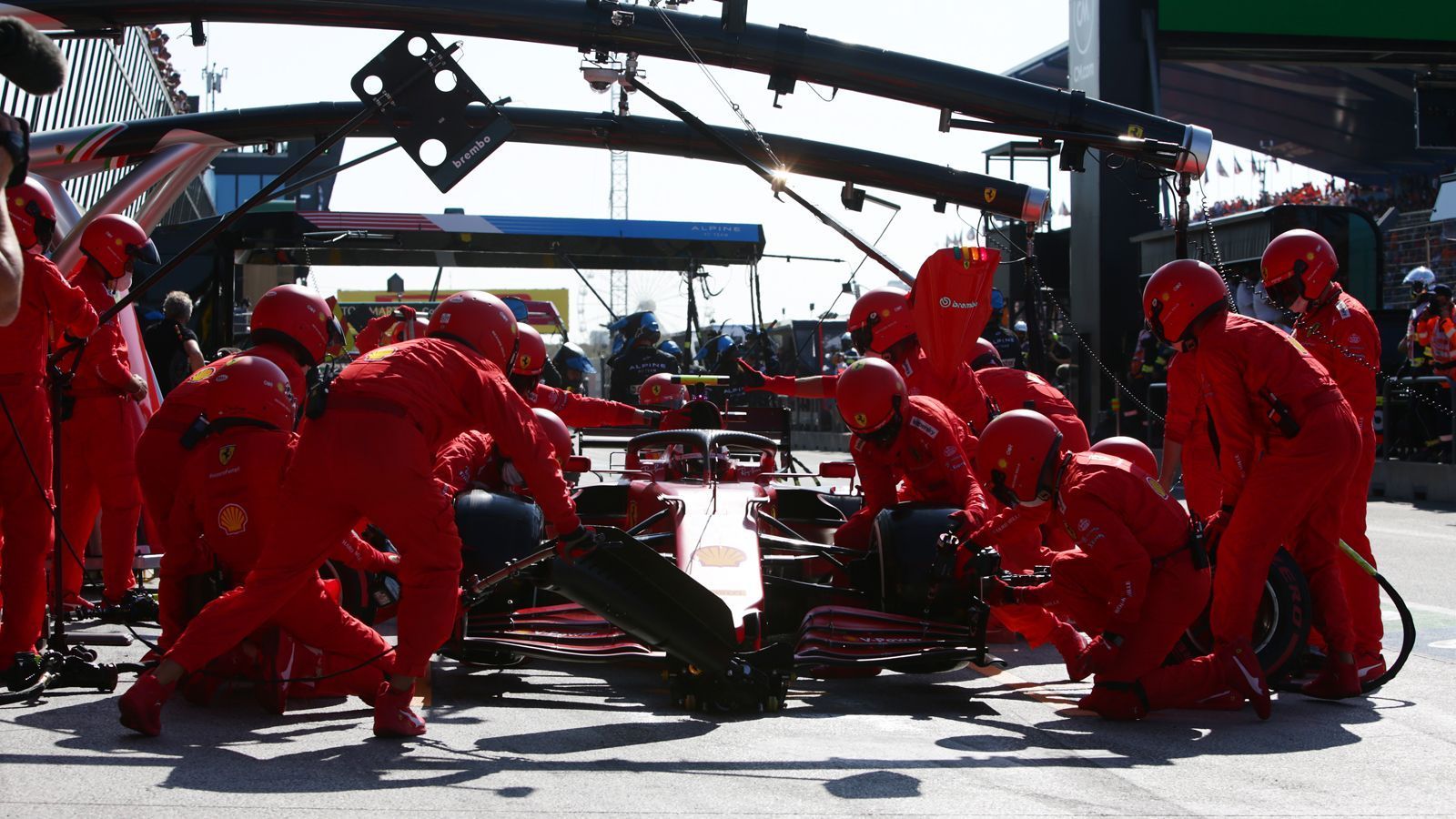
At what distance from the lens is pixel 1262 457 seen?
6262mm

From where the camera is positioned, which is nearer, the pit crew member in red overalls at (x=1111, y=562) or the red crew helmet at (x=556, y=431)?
the pit crew member in red overalls at (x=1111, y=562)

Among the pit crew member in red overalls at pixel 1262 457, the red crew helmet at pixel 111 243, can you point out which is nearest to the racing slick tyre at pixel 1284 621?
the pit crew member in red overalls at pixel 1262 457

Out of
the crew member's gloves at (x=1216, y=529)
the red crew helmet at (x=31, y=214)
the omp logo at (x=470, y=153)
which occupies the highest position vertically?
the omp logo at (x=470, y=153)

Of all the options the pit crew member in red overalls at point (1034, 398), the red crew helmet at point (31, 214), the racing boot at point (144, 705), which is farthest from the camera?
the pit crew member in red overalls at point (1034, 398)

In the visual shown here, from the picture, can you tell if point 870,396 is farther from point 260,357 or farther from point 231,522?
point 231,522

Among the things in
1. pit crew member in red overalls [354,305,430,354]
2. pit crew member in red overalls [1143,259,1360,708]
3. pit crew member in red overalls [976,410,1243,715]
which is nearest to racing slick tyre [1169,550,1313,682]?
pit crew member in red overalls [1143,259,1360,708]

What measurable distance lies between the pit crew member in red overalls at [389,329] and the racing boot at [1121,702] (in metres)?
7.29

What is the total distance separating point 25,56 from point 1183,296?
15.1 ft

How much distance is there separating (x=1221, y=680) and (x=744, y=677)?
6.33ft

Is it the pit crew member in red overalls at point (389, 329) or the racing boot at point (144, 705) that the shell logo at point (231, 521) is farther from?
the pit crew member in red overalls at point (389, 329)

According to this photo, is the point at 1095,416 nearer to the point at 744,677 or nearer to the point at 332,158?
the point at 332,158

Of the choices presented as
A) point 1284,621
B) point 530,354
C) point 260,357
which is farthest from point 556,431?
point 1284,621

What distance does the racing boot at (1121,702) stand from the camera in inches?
229

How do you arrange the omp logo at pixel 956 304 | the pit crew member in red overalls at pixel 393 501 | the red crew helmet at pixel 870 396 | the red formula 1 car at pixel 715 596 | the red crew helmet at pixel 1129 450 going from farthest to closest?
the omp logo at pixel 956 304, the red crew helmet at pixel 870 396, the red crew helmet at pixel 1129 450, the red formula 1 car at pixel 715 596, the pit crew member in red overalls at pixel 393 501
